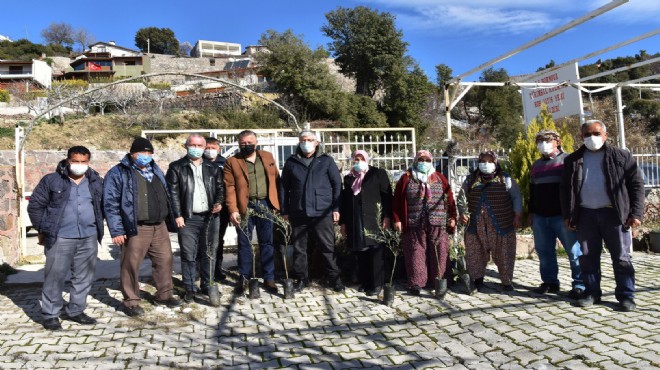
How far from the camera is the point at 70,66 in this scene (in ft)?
183

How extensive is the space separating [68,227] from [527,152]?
6.42 m

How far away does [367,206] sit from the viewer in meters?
4.91

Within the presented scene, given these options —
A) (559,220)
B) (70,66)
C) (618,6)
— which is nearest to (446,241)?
(559,220)

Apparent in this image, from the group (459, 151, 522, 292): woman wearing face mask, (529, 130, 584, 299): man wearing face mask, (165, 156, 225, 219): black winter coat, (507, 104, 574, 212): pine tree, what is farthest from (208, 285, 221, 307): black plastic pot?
(507, 104, 574, 212): pine tree

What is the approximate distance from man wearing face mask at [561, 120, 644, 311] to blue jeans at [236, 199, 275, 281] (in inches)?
116

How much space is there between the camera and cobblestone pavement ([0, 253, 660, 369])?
3.27m

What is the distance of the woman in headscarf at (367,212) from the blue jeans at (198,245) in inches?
55.6

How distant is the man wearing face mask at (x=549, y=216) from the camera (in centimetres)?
460

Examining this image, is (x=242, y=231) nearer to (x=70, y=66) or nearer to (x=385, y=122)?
(x=385, y=122)

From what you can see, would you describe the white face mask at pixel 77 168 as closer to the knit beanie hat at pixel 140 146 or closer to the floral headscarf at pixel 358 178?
the knit beanie hat at pixel 140 146

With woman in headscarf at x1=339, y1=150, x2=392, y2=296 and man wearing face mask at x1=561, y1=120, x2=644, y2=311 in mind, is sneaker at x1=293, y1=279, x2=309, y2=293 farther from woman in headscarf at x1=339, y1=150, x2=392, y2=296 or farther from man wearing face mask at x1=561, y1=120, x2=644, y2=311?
man wearing face mask at x1=561, y1=120, x2=644, y2=311

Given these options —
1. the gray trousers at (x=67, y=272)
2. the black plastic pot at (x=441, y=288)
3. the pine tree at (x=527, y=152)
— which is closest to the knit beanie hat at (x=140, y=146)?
the gray trousers at (x=67, y=272)

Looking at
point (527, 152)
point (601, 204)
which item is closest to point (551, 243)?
point (601, 204)

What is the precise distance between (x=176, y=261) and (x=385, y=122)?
2447 centimetres
